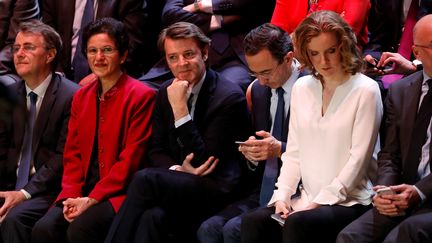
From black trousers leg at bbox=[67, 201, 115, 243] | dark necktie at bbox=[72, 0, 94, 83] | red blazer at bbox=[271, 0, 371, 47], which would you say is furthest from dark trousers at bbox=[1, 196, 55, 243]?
red blazer at bbox=[271, 0, 371, 47]

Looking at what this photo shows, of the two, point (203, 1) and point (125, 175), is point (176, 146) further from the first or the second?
point (203, 1)

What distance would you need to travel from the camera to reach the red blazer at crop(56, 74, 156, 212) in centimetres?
345

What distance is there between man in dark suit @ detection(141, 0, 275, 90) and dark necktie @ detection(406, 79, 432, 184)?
55.2 inches

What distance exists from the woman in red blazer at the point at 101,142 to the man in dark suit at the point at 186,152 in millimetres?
130

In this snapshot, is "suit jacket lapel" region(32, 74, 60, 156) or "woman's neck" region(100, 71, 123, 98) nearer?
"woman's neck" region(100, 71, 123, 98)

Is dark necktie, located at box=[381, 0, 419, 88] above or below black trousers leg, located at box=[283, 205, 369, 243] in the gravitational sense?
above

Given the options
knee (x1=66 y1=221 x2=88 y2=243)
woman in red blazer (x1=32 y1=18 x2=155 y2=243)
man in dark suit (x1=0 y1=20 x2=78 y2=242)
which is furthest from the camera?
man in dark suit (x1=0 y1=20 x2=78 y2=242)

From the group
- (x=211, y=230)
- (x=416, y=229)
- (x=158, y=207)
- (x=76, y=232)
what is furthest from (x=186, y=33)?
(x=416, y=229)

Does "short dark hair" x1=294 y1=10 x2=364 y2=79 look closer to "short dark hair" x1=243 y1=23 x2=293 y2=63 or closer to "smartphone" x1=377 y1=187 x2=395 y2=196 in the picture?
"short dark hair" x1=243 y1=23 x2=293 y2=63

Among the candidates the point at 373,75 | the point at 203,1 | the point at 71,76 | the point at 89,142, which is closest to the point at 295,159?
the point at 373,75

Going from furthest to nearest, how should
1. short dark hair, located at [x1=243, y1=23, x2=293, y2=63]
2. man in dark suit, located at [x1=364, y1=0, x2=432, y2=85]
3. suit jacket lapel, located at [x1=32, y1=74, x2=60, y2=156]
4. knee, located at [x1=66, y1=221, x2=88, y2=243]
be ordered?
1. suit jacket lapel, located at [x1=32, y1=74, x2=60, y2=156]
2. man in dark suit, located at [x1=364, y1=0, x2=432, y2=85]
3. knee, located at [x1=66, y1=221, x2=88, y2=243]
4. short dark hair, located at [x1=243, y1=23, x2=293, y2=63]

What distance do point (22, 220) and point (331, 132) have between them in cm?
166

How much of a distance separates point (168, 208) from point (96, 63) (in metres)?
0.97

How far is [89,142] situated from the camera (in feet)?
11.7
